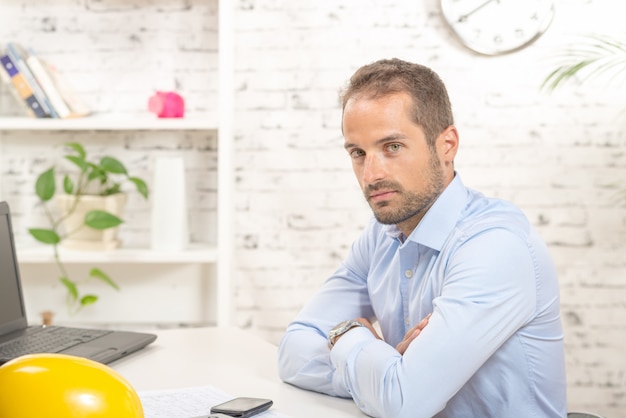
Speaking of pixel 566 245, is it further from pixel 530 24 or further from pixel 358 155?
pixel 358 155

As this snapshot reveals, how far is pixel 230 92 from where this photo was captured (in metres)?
2.85

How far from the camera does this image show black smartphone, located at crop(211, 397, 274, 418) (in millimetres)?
1333

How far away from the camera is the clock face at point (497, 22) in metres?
3.03

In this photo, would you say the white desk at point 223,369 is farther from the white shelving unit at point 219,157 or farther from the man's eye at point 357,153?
the white shelving unit at point 219,157

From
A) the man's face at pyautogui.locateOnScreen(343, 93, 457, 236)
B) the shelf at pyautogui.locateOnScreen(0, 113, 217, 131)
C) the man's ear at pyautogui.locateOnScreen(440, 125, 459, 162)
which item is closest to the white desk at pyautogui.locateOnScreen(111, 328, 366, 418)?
the man's face at pyautogui.locateOnScreen(343, 93, 457, 236)

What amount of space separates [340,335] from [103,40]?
6.50 feet

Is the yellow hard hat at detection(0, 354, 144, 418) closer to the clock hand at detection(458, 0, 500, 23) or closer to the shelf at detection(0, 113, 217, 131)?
the shelf at detection(0, 113, 217, 131)

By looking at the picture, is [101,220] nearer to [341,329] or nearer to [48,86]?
[48,86]

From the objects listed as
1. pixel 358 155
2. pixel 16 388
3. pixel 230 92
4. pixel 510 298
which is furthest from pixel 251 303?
pixel 16 388

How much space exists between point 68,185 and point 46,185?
0.07 m

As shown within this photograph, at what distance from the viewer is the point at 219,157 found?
2.85 meters

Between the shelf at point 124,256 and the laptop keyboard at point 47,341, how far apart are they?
1.03m

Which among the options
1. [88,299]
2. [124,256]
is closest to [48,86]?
[124,256]

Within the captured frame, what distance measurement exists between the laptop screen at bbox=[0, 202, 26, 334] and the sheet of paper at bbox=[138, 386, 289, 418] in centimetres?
47
